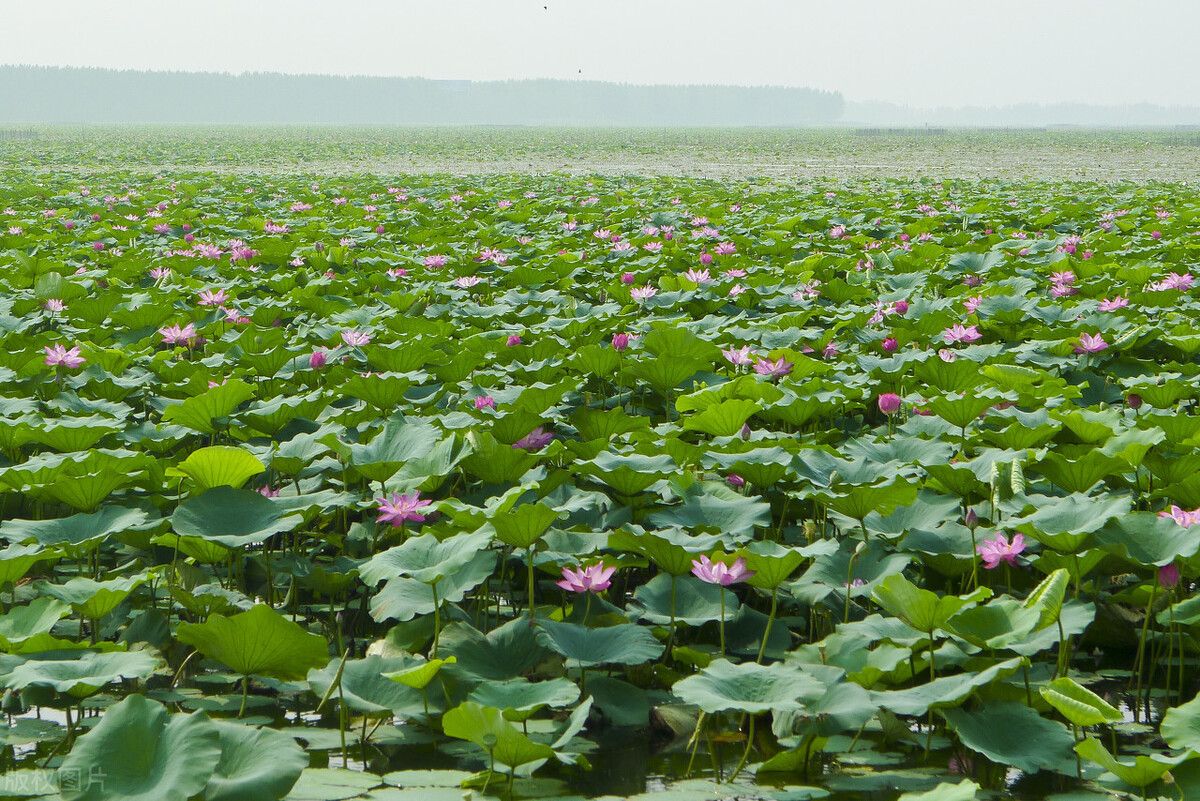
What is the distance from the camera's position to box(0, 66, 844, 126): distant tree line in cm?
14650

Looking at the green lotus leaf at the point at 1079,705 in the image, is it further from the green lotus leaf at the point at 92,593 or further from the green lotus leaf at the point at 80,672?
the green lotus leaf at the point at 92,593

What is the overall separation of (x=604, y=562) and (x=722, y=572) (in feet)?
0.98

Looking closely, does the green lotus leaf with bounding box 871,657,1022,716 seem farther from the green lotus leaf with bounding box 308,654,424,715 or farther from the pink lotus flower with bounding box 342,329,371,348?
the pink lotus flower with bounding box 342,329,371,348

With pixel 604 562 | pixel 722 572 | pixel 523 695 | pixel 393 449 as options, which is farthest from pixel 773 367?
pixel 523 695

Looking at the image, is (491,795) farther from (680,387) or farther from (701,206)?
(701,206)

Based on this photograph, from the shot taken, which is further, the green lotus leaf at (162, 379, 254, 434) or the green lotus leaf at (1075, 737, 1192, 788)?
the green lotus leaf at (162, 379, 254, 434)

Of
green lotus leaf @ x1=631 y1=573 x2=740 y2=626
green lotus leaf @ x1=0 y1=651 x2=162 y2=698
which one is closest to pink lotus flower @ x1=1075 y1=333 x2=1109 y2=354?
green lotus leaf @ x1=631 y1=573 x2=740 y2=626

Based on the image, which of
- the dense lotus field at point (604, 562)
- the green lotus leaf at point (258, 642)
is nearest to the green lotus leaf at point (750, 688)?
the dense lotus field at point (604, 562)

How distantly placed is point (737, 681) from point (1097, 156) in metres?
31.2

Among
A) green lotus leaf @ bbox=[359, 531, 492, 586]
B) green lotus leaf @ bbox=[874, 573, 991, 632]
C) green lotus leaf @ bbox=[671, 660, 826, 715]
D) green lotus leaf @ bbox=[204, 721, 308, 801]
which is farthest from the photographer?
green lotus leaf @ bbox=[359, 531, 492, 586]

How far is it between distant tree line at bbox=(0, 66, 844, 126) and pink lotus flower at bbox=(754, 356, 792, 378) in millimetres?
141955

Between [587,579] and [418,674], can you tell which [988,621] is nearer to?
[587,579]

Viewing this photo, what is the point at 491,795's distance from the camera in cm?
163

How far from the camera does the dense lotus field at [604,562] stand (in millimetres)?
1689
